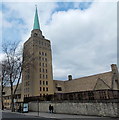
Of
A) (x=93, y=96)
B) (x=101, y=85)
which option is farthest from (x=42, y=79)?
(x=93, y=96)

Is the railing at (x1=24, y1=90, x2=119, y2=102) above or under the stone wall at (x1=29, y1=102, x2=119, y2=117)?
above

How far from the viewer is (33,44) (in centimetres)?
6125

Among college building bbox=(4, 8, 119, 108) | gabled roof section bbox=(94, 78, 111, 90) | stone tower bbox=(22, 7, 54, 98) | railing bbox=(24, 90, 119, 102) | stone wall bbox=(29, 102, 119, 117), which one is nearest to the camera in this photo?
stone wall bbox=(29, 102, 119, 117)

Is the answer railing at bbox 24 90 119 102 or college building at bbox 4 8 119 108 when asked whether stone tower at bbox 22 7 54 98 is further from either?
railing at bbox 24 90 119 102

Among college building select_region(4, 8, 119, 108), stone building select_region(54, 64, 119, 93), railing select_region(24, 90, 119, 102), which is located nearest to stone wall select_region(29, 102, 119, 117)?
railing select_region(24, 90, 119, 102)

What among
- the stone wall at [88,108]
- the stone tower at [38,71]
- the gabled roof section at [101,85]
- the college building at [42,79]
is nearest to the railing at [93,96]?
the stone wall at [88,108]

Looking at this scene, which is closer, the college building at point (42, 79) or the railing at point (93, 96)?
the railing at point (93, 96)

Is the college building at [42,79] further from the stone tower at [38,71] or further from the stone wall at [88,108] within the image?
the stone wall at [88,108]

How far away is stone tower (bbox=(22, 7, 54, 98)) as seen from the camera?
5628cm

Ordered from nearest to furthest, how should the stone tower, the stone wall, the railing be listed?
1. the stone wall
2. the railing
3. the stone tower

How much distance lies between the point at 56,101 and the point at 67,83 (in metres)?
36.7

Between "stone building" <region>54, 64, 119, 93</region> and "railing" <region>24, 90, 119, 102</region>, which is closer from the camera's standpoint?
"railing" <region>24, 90, 119, 102</region>

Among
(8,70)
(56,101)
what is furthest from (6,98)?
(56,101)

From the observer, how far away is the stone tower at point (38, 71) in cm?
5628
